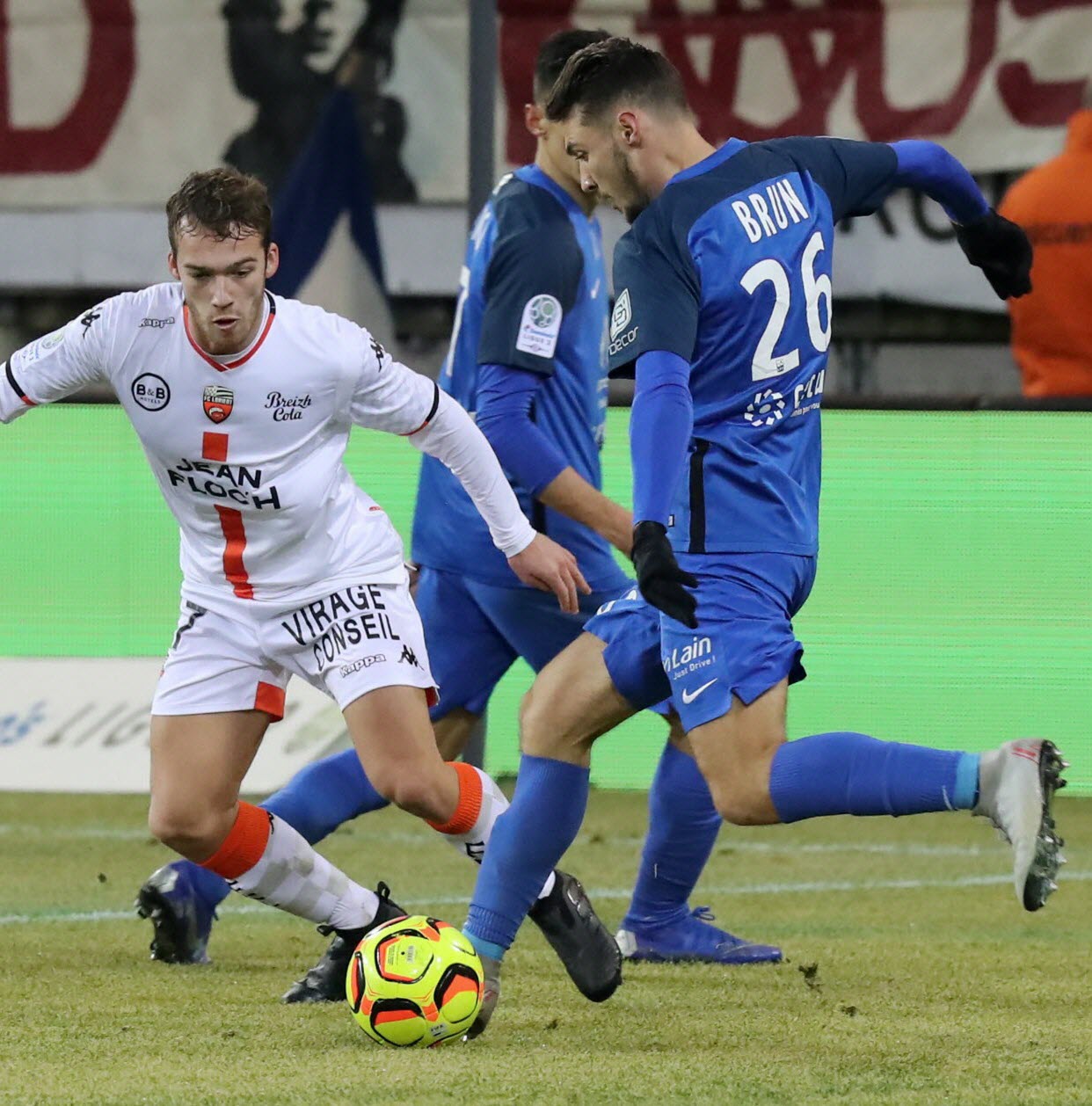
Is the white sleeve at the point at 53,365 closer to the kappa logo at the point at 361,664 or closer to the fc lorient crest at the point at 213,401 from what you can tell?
the fc lorient crest at the point at 213,401

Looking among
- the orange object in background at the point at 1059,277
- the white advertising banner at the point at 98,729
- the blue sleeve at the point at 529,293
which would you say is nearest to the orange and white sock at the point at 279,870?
the blue sleeve at the point at 529,293

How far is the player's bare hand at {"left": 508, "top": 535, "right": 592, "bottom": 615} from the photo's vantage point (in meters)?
4.78

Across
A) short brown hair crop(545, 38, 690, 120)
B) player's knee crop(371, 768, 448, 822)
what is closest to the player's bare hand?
player's knee crop(371, 768, 448, 822)

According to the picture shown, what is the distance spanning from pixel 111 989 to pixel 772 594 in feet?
5.43

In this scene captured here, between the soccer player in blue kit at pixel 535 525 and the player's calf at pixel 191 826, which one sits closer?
the player's calf at pixel 191 826

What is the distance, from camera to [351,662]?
183 inches

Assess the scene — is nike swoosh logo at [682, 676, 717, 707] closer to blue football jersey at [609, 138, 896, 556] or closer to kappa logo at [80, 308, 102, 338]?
blue football jersey at [609, 138, 896, 556]

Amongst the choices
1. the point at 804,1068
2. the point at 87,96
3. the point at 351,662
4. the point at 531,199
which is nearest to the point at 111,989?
the point at 351,662

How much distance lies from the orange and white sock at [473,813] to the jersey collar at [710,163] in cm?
138

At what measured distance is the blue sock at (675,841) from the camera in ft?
17.5

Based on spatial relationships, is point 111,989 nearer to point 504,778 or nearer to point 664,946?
point 664,946

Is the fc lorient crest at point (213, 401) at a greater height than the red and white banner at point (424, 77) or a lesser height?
lesser

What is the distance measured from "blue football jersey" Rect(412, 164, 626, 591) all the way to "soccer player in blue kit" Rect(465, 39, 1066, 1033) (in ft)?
2.90

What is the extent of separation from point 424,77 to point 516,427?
592 cm
